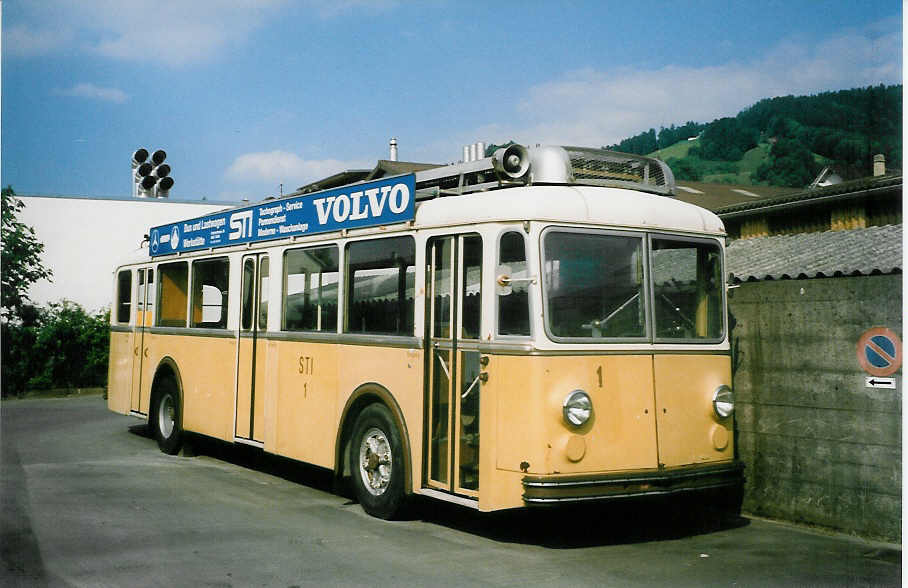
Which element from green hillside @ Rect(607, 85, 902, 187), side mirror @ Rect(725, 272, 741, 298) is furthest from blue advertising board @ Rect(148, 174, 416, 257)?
green hillside @ Rect(607, 85, 902, 187)

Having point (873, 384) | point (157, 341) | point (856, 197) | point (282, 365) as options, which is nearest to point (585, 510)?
point (873, 384)

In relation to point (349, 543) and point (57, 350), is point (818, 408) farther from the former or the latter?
point (57, 350)

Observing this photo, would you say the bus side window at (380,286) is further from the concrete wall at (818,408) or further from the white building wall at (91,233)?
the white building wall at (91,233)

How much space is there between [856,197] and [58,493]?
44.8ft

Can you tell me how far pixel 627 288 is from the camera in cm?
759

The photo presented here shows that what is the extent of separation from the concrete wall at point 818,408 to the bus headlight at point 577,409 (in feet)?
8.07

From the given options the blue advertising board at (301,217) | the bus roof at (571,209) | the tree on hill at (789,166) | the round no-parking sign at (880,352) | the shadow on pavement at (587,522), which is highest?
the tree on hill at (789,166)

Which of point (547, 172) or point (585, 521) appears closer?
point (547, 172)

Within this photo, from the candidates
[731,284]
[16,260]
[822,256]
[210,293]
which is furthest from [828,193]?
[16,260]

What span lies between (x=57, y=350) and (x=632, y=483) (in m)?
22.8

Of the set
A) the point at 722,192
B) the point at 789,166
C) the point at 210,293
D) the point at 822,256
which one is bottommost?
the point at 210,293

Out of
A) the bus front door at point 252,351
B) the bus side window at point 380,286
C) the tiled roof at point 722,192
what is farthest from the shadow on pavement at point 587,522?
the tiled roof at point 722,192

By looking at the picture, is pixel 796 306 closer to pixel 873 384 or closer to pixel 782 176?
pixel 873 384

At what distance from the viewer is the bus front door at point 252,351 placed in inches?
430
